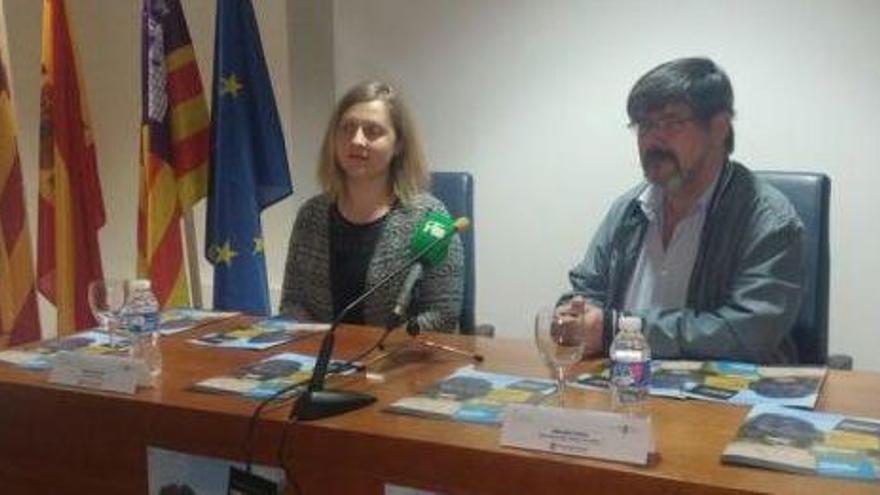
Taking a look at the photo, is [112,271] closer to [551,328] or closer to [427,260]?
[427,260]

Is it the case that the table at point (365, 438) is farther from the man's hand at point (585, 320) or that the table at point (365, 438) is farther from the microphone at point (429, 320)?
the microphone at point (429, 320)

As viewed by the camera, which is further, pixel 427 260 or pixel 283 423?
pixel 427 260

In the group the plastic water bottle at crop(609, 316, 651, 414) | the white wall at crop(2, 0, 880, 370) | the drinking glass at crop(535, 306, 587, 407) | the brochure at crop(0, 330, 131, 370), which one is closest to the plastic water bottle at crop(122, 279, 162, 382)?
the brochure at crop(0, 330, 131, 370)

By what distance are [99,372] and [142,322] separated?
188mm

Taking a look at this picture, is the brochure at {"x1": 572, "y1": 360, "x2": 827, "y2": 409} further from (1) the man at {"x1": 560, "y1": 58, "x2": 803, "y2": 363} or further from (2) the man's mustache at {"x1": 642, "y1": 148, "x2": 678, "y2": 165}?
(2) the man's mustache at {"x1": 642, "y1": 148, "x2": 678, "y2": 165}

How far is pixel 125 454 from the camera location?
1.49 meters

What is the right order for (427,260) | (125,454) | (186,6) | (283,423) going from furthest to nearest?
(186,6)
(427,260)
(125,454)
(283,423)

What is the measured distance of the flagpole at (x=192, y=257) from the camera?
2.96 metres

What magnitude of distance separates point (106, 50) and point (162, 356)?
2.51m

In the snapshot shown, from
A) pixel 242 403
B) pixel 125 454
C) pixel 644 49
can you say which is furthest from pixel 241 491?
pixel 644 49

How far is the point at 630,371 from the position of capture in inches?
52.2

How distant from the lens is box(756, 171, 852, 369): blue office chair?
1911 millimetres

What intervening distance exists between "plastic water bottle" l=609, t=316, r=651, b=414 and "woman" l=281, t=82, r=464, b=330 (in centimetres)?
91

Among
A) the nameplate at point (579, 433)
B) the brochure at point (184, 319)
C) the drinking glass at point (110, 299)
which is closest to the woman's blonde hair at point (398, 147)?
the brochure at point (184, 319)
